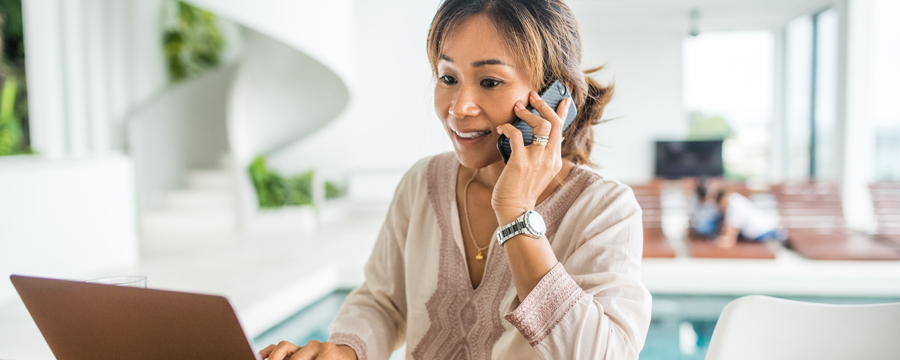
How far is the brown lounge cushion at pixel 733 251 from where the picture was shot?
176 inches

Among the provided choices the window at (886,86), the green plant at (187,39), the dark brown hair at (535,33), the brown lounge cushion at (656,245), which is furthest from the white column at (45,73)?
the window at (886,86)

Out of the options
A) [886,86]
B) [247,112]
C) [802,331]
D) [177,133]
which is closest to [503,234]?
[802,331]

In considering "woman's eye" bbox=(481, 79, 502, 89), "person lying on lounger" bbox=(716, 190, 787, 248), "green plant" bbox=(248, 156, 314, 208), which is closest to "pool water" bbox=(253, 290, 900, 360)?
"person lying on lounger" bbox=(716, 190, 787, 248)

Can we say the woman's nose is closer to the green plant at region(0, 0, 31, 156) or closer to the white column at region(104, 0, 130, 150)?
the green plant at region(0, 0, 31, 156)

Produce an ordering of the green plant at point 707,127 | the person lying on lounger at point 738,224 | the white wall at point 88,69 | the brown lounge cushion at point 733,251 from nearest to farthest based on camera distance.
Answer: the brown lounge cushion at point 733,251 < the person lying on lounger at point 738,224 < the white wall at point 88,69 < the green plant at point 707,127

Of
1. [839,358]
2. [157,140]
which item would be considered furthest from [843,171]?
[157,140]

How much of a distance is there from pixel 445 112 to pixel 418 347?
47 centimetres

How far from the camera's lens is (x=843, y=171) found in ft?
21.1

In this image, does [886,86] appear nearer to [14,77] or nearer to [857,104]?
[857,104]

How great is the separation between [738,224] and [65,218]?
5.03 metres

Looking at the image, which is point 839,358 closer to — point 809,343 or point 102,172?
point 809,343

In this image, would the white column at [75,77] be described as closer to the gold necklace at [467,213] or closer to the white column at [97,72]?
the white column at [97,72]

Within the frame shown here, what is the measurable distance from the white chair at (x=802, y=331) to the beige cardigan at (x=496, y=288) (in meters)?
0.17

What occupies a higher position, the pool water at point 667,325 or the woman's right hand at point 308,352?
the woman's right hand at point 308,352
